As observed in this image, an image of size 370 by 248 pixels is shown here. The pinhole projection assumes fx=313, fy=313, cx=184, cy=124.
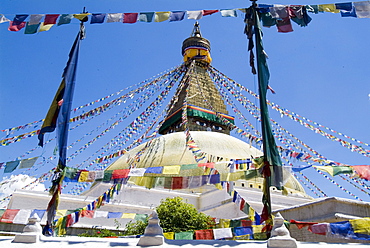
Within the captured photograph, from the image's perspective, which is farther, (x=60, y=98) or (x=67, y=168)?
(x=60, y=98)

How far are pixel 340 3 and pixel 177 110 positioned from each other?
17855 millimetres

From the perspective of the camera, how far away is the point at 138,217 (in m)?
8.59

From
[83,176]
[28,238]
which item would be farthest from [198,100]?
[28,238]

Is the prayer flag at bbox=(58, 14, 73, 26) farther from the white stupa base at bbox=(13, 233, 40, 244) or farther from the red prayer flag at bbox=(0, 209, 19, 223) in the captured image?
the red prayer flag at bbox=(0, 209, 19, 223)

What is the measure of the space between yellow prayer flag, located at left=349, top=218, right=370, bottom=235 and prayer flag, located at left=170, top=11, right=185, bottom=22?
5696 millimetres

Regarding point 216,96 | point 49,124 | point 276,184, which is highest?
point 216,96

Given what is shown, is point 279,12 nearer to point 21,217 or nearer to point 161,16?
point 161,16

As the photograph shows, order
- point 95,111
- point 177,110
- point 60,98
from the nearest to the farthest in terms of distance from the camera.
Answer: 1. point 60,98
2. point 95,111
3. point 177,110

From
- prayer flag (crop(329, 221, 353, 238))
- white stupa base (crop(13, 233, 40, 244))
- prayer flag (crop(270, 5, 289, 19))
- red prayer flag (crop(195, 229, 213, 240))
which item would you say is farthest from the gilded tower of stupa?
white stupa base (crop(13, 233, 40, 244))

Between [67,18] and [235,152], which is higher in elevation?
[67,18]

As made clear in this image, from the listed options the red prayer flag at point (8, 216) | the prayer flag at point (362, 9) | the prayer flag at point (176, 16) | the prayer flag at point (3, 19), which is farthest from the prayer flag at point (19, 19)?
the prayer flag at point (362, 9)

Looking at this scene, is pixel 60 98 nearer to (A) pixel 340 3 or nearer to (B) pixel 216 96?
(A) pixel 340 3

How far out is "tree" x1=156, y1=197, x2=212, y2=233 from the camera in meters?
10.3

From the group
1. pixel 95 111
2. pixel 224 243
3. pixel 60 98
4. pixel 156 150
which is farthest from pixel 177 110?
pixel 224 243
